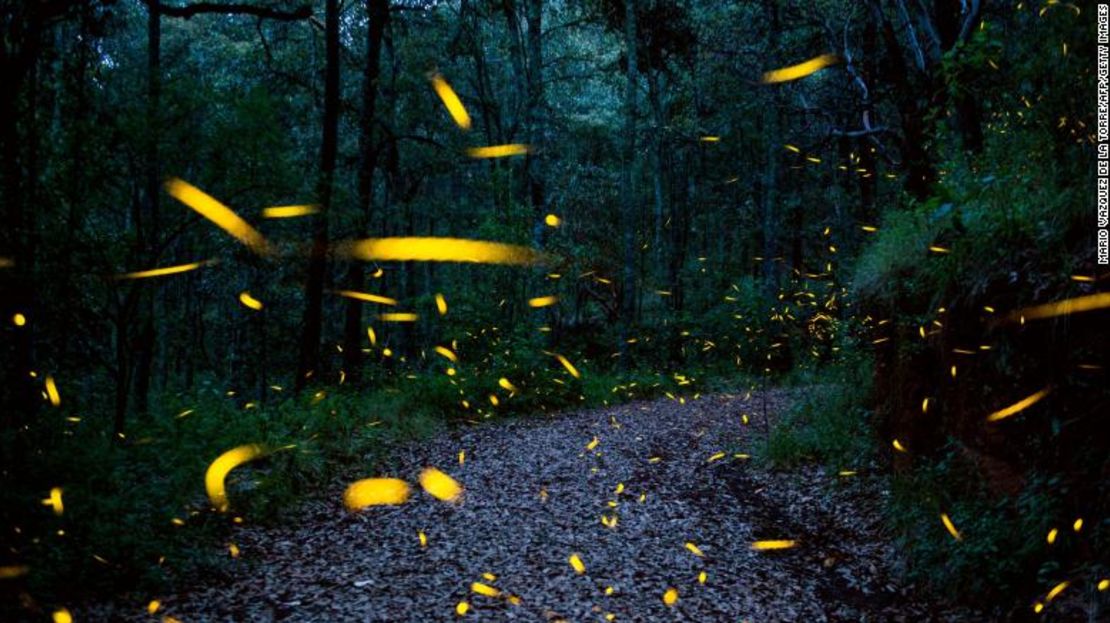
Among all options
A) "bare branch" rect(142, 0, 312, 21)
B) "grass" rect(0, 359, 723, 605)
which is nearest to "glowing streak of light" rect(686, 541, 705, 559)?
"grass" rect(0, 359, 723, 605)

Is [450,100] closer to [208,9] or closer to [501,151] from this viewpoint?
[501,151]

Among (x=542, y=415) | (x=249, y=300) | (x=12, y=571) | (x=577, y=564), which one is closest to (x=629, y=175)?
(x=542, y=415)

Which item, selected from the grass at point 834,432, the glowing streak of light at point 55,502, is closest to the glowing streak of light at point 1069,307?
the grass at point 834,432

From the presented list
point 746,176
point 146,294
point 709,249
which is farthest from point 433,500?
point 709,249

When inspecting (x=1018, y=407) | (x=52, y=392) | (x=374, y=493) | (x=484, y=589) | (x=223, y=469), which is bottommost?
(x=374, y=493)

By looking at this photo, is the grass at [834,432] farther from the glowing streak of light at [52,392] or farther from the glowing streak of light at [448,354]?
the glowing streak of light at [52,392]

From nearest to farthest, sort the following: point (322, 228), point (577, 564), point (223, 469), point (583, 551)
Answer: point (577, 564), point (583, 551), point (223, 469), point (322, 228)

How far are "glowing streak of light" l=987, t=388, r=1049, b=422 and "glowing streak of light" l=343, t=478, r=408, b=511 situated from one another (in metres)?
7.11

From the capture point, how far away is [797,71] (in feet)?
67.5

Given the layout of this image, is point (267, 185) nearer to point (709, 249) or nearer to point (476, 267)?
point (476, 267)

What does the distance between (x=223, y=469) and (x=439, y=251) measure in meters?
24.7

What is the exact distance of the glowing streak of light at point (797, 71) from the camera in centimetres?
1942

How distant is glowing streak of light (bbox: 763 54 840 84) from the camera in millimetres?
19416

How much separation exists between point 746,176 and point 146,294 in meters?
26.6
